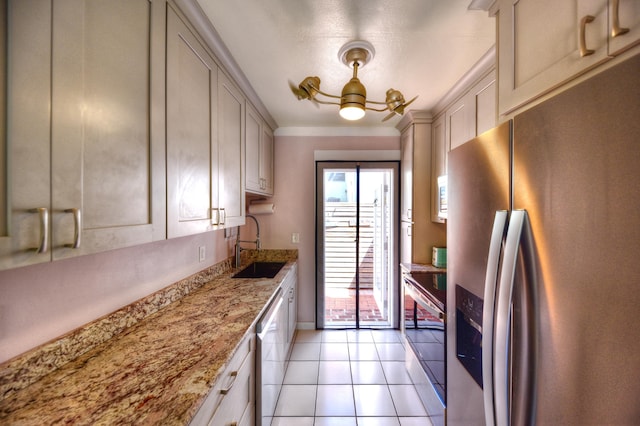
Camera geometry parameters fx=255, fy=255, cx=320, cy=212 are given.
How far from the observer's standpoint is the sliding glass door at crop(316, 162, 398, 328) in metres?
3.12

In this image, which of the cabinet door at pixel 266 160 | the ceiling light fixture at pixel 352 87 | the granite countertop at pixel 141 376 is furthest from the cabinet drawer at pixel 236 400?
the cabinet door at pixel 266 160

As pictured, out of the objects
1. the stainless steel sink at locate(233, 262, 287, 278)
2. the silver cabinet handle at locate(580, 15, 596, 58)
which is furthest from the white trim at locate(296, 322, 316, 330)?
the silver cabinet handle at locate(580, 15, 596, 58)

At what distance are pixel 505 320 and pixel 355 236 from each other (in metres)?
2.43

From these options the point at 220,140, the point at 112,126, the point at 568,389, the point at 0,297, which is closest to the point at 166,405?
the point at 0,297

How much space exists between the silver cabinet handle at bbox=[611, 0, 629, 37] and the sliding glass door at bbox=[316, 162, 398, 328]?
2.47m

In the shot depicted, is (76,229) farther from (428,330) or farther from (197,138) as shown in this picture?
(428,330)

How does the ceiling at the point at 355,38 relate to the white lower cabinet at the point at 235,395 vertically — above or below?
above

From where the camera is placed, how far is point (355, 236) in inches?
124

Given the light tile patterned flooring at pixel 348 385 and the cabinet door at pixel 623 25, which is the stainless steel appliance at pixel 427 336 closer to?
the light tile patterned flooring at pixel 348 385

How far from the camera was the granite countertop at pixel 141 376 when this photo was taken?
71 centimetres

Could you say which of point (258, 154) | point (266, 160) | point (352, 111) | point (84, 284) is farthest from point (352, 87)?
point (84, 284)

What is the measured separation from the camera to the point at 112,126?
32.7 inches

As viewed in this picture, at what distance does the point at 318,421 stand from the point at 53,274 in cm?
179

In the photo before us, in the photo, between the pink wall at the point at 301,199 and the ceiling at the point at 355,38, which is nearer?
the ceiling at the point at 355,38
